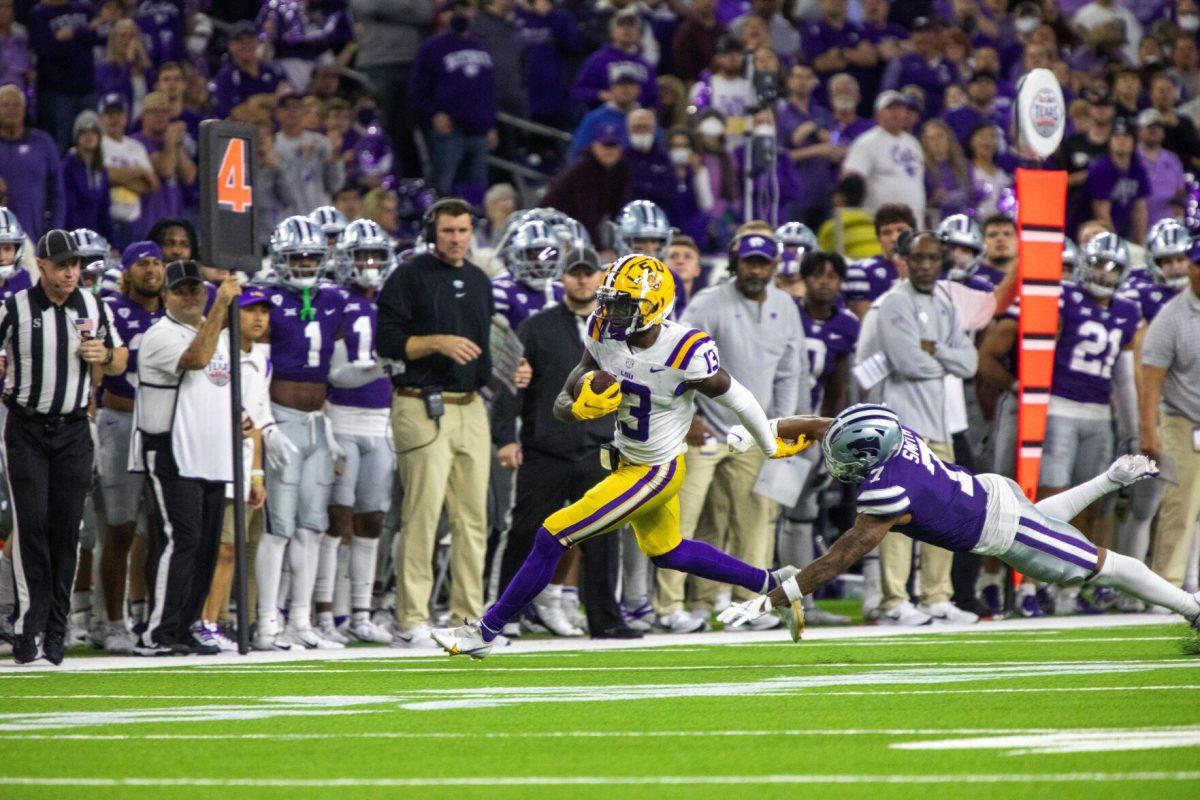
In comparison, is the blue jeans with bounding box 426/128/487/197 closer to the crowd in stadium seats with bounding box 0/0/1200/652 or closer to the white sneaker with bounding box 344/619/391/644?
the crowd in stadium seats with bounding box 0/0/1200/652

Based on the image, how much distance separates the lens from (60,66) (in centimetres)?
1468

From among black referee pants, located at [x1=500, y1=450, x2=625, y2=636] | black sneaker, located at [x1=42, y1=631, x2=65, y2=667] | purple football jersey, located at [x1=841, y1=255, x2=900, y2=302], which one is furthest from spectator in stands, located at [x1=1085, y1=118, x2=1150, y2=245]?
black sneaker, located at [x1=42, y1=631, x2=65, y2=667]

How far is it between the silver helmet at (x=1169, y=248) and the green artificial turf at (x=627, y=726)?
4.54 meters

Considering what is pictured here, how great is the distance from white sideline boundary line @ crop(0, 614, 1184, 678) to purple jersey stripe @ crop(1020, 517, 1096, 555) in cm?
172

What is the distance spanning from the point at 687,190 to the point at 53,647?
7.84 meters

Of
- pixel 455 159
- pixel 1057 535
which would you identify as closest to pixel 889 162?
pixel 455 159

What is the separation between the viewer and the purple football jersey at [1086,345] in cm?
1216

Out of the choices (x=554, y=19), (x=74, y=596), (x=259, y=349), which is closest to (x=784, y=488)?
(x=259, y=349)

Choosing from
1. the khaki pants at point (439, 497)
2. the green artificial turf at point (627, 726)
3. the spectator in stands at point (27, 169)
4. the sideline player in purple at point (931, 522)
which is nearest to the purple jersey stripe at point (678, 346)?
the sideline player in purple at point (931, 522)

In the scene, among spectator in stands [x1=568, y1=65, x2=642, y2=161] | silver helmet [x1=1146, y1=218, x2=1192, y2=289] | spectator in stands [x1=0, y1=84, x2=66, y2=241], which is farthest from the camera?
spectator in stands [x1=568, y1=65, x2=642, y2=161]

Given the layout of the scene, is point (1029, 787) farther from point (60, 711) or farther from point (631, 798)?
point (60, 711)

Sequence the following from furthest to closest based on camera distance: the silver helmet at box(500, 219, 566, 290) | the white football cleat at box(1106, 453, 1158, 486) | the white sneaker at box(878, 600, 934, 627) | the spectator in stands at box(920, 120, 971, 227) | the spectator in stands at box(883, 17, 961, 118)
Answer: the spectator in stands at box(883, 17, 961, 118), the spectator in stands at box(920, 120, 971, 227), the silver helmet at box(500, 219, 566, 290), the white sneaker at box(878, 600, 934, 627), the white football cleat at box(1106, 453, 1158, 486)

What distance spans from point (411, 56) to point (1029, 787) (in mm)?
12645

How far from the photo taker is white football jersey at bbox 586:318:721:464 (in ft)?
28.7
